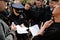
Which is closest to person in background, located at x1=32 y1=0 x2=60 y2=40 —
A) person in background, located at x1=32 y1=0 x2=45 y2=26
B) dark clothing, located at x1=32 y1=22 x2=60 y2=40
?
dark clothing, located at x1=32 y1=22 x2=60 y2=40

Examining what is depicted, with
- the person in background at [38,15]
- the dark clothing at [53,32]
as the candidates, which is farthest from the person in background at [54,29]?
the person in background at [38,15]

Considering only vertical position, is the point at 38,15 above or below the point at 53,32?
below

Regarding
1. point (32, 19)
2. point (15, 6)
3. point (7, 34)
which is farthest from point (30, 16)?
point (7, 34)

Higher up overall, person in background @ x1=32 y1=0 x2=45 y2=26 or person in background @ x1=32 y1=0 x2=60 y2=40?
person in background @ x1=32 y1=0 x2=60 y2=40

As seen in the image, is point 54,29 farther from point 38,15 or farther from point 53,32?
point 38,15

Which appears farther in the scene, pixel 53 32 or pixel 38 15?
pixel 38 15

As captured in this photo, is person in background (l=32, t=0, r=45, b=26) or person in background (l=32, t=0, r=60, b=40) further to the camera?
person in background (l=32, t=0, r=45, b=26)

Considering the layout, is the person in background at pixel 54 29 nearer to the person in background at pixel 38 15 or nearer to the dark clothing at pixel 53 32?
the dark clothing at pixel 53 32

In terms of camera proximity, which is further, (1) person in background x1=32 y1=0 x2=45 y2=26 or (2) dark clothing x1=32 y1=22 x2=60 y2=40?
(1) person in background x1=32 y1=0 x2=45 y2=26

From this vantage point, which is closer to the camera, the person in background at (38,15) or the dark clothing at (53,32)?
the dark clothing at (53,32)

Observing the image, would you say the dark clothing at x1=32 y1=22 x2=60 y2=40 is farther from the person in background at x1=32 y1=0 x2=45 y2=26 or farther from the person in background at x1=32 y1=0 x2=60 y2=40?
the person in background at x1=32 y1=0 x2=45 y2=26

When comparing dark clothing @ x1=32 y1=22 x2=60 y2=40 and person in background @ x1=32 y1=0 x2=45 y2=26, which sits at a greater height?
dark clothing @ x1=32 y1=22 x2=60 y2=40

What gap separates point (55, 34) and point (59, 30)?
0.05 meters

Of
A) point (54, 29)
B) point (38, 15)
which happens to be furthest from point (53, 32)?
point (38, 15)
